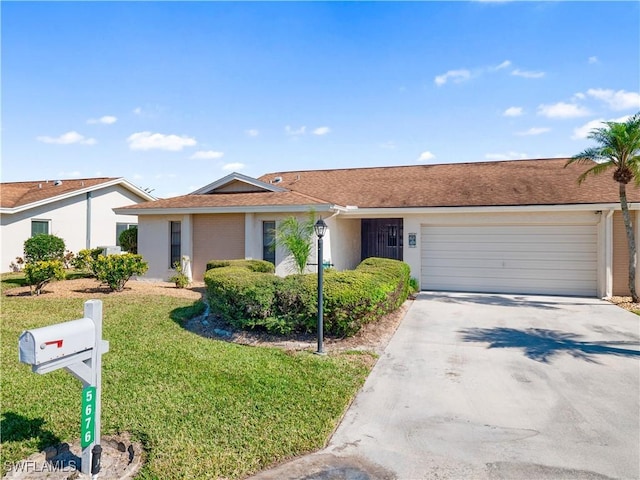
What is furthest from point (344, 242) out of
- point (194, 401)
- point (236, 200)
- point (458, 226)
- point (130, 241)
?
point (194, 401)

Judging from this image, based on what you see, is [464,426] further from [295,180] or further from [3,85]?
[295,180]

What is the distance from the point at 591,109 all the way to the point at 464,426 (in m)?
12.4

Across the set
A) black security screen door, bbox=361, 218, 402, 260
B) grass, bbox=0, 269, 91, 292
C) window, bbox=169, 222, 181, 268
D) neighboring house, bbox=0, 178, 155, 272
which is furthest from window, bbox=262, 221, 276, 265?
neighboring house, bbox=0, 178, 155, 272

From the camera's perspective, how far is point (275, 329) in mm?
7586

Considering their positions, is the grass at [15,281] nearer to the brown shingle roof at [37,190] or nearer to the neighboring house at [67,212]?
the neighboring house at [67,212]

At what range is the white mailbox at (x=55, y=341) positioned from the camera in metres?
2.76

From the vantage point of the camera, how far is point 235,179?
50.8 ft

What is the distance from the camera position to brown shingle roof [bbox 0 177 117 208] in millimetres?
18453

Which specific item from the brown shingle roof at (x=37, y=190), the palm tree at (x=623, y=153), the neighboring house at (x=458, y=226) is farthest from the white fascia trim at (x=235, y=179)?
the palm tree at (x=623, y=153)

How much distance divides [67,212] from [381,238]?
15725 mm

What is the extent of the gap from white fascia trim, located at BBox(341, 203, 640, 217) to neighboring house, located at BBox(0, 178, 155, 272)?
505 inches

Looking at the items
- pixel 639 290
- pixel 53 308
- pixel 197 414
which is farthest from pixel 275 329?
pixel 639 290

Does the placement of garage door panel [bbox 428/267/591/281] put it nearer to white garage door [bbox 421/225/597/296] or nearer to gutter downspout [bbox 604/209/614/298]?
white garage door [bbox 421/225/597/296]

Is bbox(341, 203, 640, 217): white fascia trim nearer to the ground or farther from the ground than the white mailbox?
farther from the ground
